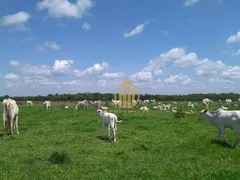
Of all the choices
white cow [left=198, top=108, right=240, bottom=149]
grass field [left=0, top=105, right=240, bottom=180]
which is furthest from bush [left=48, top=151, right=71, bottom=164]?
white cow [left=198, top=108, right=240, bottom=149]

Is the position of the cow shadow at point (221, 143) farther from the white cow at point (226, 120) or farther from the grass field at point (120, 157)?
the white cow at point (226, 120)

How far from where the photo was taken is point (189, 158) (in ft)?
40.8

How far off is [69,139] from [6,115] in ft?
18.6

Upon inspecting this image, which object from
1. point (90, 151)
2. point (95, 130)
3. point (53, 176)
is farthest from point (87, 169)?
point (95, 130)

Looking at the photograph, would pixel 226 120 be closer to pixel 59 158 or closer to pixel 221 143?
pixel 221 143

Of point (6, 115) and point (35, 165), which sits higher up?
point (6, 115)

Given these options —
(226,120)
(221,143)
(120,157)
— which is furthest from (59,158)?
(226,120)

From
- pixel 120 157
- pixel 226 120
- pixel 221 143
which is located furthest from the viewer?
pixel 226 120

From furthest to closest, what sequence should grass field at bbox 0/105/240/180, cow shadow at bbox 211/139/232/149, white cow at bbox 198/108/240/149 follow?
white cow at bbox 198/108/240/149 < cow shadow at bbox 211/139/232/149 < grass field at bbox 0/105/240/180

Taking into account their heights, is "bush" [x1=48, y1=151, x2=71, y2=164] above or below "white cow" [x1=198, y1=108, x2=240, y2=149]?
below

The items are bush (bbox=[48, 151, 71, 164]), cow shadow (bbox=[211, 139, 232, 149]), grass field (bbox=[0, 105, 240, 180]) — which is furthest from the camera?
cow shadow (bbox=[211, 139, 232, 149])

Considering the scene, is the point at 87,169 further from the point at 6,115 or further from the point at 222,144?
the point at 6,115

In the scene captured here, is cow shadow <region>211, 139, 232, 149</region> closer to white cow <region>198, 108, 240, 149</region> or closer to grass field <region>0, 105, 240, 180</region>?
grass field <region>0, 105, 240, 180</region>

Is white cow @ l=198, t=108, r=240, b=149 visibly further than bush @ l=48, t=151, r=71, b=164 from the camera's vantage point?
Yes
